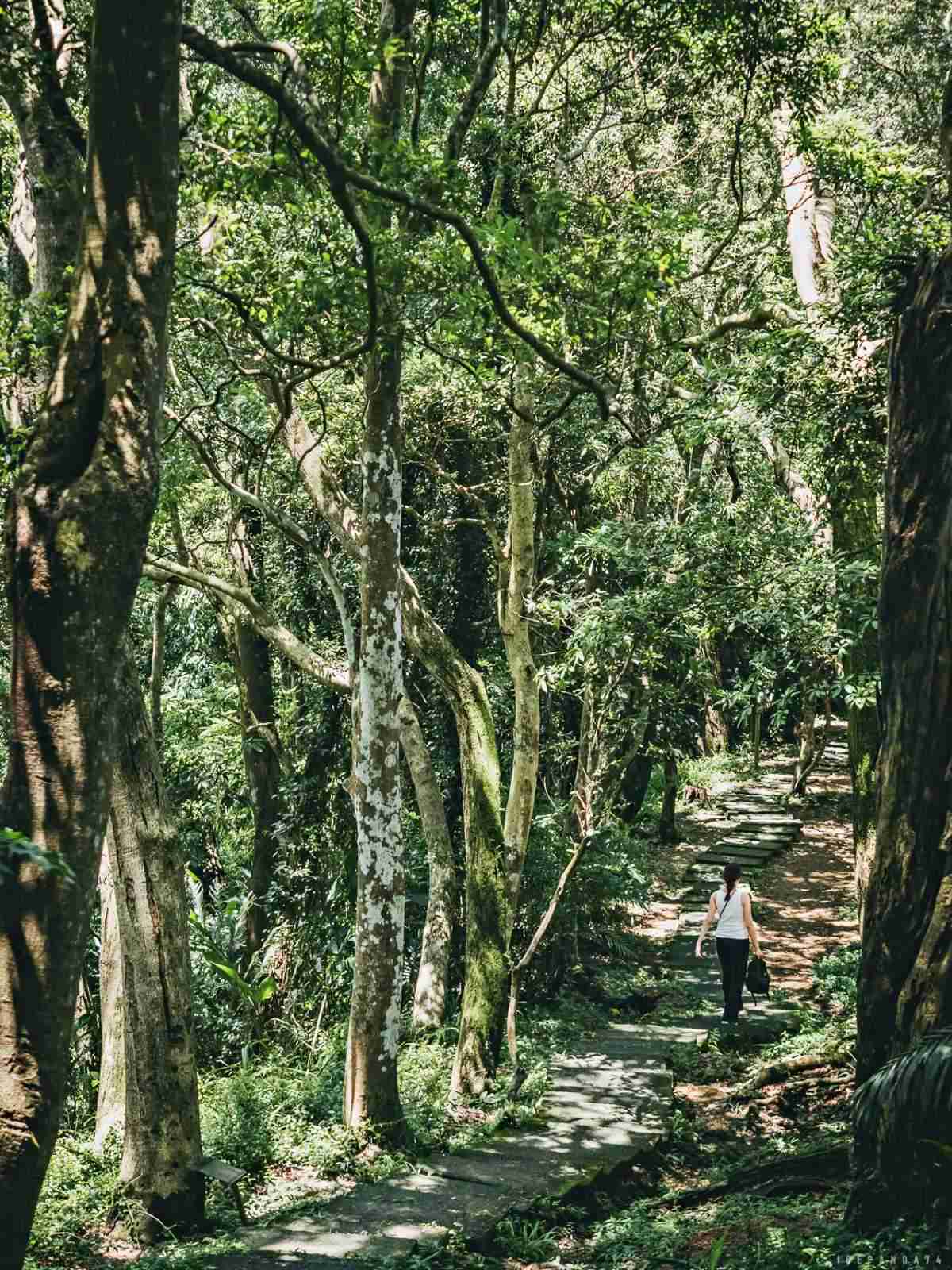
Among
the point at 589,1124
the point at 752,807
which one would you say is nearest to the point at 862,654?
the point at 589,1124

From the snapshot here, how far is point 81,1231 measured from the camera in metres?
7.77

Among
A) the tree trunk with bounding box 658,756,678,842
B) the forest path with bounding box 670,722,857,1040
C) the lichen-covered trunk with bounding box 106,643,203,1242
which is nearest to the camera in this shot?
the lichen-covered trunk with bounding box 106,643,203,1242

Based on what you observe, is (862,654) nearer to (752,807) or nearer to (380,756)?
(380,756)

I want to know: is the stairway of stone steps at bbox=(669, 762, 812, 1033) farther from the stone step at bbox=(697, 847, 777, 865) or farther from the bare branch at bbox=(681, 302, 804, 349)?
the bare branch at bbox=(681, 302, 804, 349)

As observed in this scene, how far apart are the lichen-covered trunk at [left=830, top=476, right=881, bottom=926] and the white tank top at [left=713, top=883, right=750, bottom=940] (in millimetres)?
1132

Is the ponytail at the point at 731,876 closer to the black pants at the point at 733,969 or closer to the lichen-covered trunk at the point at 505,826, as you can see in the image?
the black pants at the point at 733,969

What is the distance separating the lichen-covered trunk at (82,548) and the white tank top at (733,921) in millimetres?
8887

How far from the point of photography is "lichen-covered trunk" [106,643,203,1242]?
7773 millimetres

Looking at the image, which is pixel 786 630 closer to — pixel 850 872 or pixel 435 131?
pixel 435 131

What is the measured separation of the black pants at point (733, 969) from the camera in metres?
12.1

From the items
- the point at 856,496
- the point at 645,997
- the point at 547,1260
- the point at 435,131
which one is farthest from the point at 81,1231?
the point at 435,131

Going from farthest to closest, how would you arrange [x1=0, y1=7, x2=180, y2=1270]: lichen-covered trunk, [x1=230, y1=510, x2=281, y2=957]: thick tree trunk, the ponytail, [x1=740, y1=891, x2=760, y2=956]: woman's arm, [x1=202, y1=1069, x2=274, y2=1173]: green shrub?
[x1=230, y1=510, x2=281, y2=957]: thick tree trunk < [x1=740, y1=891, x2=760, y2=956]: woman's arm < the ponytail < [x1=202, y1=1069, x2=274, y2=1173]: green shrub < [x1=0, y1=7, x2=180, y2=1270]: lichen-covered trunk

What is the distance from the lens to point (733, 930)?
12.1 meters

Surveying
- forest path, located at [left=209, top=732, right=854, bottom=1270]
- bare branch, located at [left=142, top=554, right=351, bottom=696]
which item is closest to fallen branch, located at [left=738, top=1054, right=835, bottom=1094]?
forest path, located at [left=209, top=732, right=854, bottom=1270]
